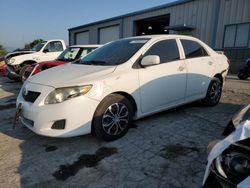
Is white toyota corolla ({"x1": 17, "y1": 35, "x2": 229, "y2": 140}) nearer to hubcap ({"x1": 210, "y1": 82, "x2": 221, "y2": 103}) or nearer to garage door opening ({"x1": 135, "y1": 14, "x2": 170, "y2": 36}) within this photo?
hubcap ({"x1": 210, "y1": 82, "x2": 221, "y2": 103})

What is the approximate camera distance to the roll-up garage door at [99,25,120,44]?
76.2ft

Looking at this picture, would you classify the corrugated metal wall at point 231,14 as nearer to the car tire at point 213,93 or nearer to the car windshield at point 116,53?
the car tire at point 213,93

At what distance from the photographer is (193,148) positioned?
3244 millimetres

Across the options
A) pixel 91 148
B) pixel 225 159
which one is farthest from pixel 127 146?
pixel 225 159

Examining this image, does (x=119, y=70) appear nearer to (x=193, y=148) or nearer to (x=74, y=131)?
(x=74, y=131)

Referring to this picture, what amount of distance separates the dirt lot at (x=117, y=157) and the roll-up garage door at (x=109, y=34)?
19953 mm

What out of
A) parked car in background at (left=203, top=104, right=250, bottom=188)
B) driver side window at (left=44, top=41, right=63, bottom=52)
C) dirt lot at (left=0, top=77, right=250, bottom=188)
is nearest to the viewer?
parked car in background at (left=203, top=104, right=250, bottom=188)

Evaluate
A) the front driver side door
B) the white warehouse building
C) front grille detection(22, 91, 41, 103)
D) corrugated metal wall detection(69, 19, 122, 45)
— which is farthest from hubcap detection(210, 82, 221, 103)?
corrugated metal wall detection(69, 19, 122, 45)

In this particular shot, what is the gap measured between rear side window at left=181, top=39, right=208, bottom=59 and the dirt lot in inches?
50.6

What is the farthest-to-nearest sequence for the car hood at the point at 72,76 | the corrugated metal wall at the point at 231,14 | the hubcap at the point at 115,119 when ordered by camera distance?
the corrugated metal wall at the point at 231,14, the hubcap at the point at 115,119, the car hood at the point at 72,76

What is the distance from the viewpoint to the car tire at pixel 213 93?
5102mm

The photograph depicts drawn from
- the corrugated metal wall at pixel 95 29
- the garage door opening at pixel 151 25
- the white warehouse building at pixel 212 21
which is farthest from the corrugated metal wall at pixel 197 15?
the corrugated metal wall at pixel 95 29

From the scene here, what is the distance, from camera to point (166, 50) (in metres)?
4.19

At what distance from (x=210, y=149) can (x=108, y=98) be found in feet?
6.02
